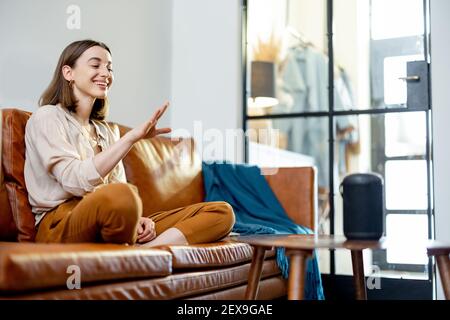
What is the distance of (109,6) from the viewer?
3.24m

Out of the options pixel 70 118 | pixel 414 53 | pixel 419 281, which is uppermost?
pixel 414 53

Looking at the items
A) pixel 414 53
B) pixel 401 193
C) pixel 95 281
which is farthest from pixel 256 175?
pixel 95 281

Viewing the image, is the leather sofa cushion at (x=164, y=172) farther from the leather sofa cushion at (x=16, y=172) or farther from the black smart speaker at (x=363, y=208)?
the black smart speaker at (x=363, y=208)

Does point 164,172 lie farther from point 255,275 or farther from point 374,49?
point 374,49

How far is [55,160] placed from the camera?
1.93 m

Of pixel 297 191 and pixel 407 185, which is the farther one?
pixel 407 185

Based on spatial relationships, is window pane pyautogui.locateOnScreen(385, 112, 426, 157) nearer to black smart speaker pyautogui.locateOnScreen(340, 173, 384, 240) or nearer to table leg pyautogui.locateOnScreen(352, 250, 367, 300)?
table leg pyautogui.locateOnScreen(352, 250, 367, 300)

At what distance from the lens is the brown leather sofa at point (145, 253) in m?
1.42

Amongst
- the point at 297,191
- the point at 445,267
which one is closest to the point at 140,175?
the point at 297,191

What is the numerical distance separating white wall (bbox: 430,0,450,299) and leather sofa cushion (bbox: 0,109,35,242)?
7.03 feet

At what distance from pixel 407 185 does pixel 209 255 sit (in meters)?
1.71

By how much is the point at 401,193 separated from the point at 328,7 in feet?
3.93
